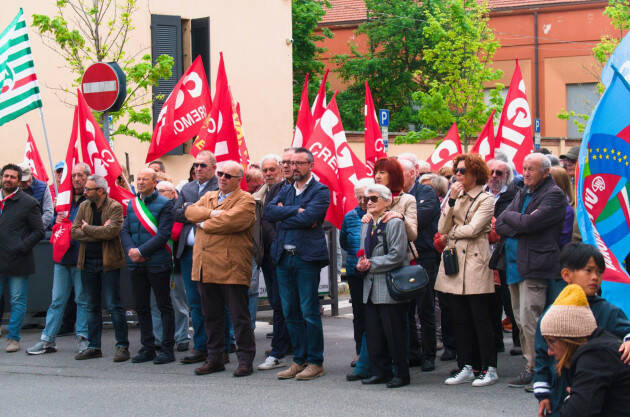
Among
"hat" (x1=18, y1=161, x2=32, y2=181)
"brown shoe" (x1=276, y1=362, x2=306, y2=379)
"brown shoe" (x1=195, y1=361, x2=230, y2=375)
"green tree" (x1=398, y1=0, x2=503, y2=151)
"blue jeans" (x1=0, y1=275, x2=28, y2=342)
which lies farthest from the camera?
"green tree" (x1=398, y1=0, x2=503, y2=151)

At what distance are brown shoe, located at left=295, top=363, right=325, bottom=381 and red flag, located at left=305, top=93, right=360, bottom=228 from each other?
1.96 m

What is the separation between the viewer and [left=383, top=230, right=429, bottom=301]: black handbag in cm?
791

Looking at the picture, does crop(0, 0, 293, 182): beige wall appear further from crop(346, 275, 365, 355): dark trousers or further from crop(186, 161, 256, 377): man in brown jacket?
crop(346, 275, 365, 355): dark trousers

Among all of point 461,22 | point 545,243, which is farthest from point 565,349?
point 461,22

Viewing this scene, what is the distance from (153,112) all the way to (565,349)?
17.7 meters

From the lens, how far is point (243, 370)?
8750 millimetres

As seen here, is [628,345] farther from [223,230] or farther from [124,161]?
[124,161]

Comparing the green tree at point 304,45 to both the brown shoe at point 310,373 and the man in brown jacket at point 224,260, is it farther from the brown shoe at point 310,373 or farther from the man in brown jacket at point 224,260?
the brown shoe at point 310,373

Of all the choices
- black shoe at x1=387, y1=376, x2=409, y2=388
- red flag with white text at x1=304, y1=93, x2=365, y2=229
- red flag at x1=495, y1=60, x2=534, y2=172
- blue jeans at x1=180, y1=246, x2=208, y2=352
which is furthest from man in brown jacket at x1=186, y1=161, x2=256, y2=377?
red flag at x1=495, y1=60, x2=534, y2=172

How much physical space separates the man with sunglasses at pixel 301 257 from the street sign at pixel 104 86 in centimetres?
327

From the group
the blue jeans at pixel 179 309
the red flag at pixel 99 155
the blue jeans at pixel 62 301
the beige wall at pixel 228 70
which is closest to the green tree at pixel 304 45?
the beige wall at pixel 228 70

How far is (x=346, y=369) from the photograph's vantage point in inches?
356

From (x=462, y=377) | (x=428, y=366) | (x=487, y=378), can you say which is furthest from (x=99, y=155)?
(x=487, y=378)

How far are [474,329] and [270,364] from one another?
6.84 ft
